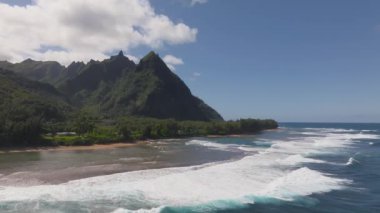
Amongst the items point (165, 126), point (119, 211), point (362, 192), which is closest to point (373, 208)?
point (362, 192)

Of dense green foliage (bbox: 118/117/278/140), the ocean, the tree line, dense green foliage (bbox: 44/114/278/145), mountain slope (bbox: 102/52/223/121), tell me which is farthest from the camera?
mountain slope (bbox: 102/52/223/121)

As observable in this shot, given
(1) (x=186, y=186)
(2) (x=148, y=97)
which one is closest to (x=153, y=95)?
(2) (x=148, y=97)

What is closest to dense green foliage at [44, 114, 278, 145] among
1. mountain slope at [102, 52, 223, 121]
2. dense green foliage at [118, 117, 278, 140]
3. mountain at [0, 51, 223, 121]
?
dense green foliage at [118, 117, 278, 140]

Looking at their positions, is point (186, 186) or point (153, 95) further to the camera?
point (153, 95)

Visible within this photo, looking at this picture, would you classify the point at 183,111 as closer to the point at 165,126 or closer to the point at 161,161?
the point at 165,126

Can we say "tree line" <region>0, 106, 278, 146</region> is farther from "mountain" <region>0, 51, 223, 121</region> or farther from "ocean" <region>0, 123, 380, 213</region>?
"mountain" <region>0, 51, 223, 121</region>

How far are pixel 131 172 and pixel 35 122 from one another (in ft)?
110

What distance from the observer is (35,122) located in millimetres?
59219

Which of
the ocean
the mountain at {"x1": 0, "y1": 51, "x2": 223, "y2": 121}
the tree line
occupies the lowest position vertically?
the ocean

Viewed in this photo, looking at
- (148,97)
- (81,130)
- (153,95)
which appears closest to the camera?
(81,130)

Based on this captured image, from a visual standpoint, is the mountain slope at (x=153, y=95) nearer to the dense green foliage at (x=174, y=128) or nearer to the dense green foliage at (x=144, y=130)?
the dense green foliage at (x=174, y=128)

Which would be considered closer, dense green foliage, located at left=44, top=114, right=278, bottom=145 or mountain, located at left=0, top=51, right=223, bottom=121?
dense green foliage, located at left=44, top=114, right=278, bottom=145

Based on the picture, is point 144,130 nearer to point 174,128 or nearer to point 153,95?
point 174,128

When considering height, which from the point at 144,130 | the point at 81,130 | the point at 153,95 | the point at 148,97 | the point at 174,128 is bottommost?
the point at 81,130
